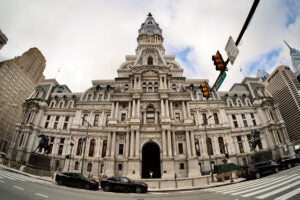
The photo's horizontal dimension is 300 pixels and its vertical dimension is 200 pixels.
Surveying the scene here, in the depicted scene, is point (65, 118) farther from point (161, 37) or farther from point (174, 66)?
point (161, 37)

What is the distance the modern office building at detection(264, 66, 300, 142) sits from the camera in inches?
3637

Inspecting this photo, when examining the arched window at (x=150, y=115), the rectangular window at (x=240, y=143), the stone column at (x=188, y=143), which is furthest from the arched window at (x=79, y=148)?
the rectangular window at (x=240, y=143)

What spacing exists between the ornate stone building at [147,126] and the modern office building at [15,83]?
55905 millimetres

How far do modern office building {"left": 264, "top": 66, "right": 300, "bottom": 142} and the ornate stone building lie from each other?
2675 inches

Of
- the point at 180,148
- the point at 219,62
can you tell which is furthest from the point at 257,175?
the point at 219,62

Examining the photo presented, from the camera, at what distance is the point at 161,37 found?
196ft

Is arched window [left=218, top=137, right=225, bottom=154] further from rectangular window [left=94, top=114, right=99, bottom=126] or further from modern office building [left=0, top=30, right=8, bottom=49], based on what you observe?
modern office building [left=0, top=30, right=8, bottom=49]

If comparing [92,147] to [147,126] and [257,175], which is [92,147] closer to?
[147,126]

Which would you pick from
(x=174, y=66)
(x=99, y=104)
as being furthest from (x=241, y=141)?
(x=99, y=104)

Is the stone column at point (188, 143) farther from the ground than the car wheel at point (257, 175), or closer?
farther from the ground

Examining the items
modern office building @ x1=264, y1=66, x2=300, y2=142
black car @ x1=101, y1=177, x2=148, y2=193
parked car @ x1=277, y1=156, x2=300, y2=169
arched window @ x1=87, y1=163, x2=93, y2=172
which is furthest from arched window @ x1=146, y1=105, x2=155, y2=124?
modern office building @ x1=264, y1=66, x2=300, y2=142

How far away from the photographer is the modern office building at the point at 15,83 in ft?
292

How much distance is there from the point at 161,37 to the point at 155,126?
135 ft

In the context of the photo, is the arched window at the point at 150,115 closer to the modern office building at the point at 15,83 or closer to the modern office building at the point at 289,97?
the modern office building at the point at 15,83
